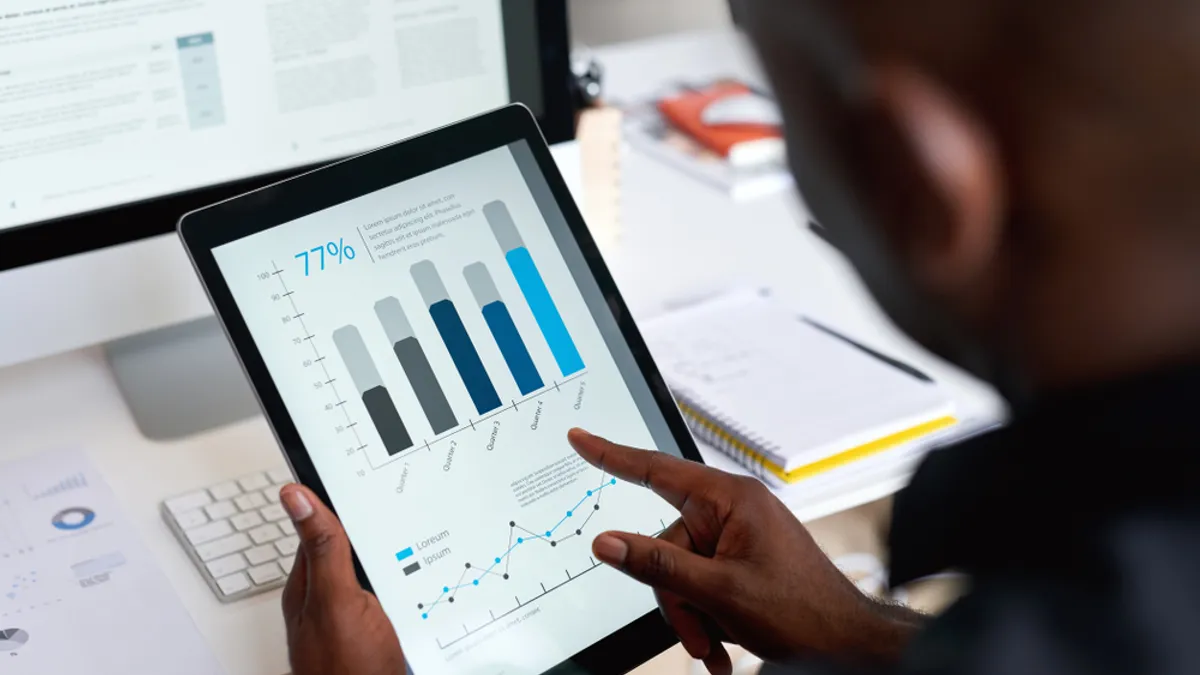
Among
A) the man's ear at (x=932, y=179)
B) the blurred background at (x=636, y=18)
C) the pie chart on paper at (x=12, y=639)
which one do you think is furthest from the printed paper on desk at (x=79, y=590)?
the blurred background at (x=636, y=18)

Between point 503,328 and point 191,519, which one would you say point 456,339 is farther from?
point 191,519

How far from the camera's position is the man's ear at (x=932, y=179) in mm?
373

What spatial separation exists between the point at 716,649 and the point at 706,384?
0.72 feet

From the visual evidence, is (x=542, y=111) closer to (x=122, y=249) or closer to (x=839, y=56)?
(x=122, y=249)

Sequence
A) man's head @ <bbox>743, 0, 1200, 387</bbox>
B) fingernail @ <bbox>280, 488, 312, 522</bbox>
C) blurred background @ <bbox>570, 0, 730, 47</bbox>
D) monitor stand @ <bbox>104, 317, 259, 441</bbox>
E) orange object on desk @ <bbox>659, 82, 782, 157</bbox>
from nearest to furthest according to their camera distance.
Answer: man's head @ <bbox>743, 0, 1200, 387</bbox> < fingernail @ <bbox>280, 488, 312, 522</bbox> < monitor stand @ <bbox>104, 317, 259, 441</bbox> < orange object on desk @ <bbox>659, 82, 782, 157</bbox> < blurred background @ <bbox>570, 0, 730, 47</bbox>

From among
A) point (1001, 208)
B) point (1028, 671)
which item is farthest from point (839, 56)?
point (1028, 671)

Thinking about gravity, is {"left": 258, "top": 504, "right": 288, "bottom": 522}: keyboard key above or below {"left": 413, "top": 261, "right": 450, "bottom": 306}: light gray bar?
below

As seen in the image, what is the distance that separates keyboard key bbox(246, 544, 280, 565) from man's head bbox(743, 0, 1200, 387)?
0.44 m

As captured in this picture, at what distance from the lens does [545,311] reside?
71 cm

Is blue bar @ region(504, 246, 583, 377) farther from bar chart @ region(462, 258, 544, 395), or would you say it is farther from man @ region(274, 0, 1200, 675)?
man @ region(274, 0, 1200, 675)

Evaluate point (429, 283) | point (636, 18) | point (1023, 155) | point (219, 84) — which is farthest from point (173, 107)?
point (636, 18)

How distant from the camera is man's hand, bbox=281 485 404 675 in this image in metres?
0.60

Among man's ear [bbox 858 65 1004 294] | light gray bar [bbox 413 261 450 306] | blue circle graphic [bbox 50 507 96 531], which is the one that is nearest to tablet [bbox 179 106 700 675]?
light gray bar [bbox 413 261 450 306]

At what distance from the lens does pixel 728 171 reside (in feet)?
3.95
